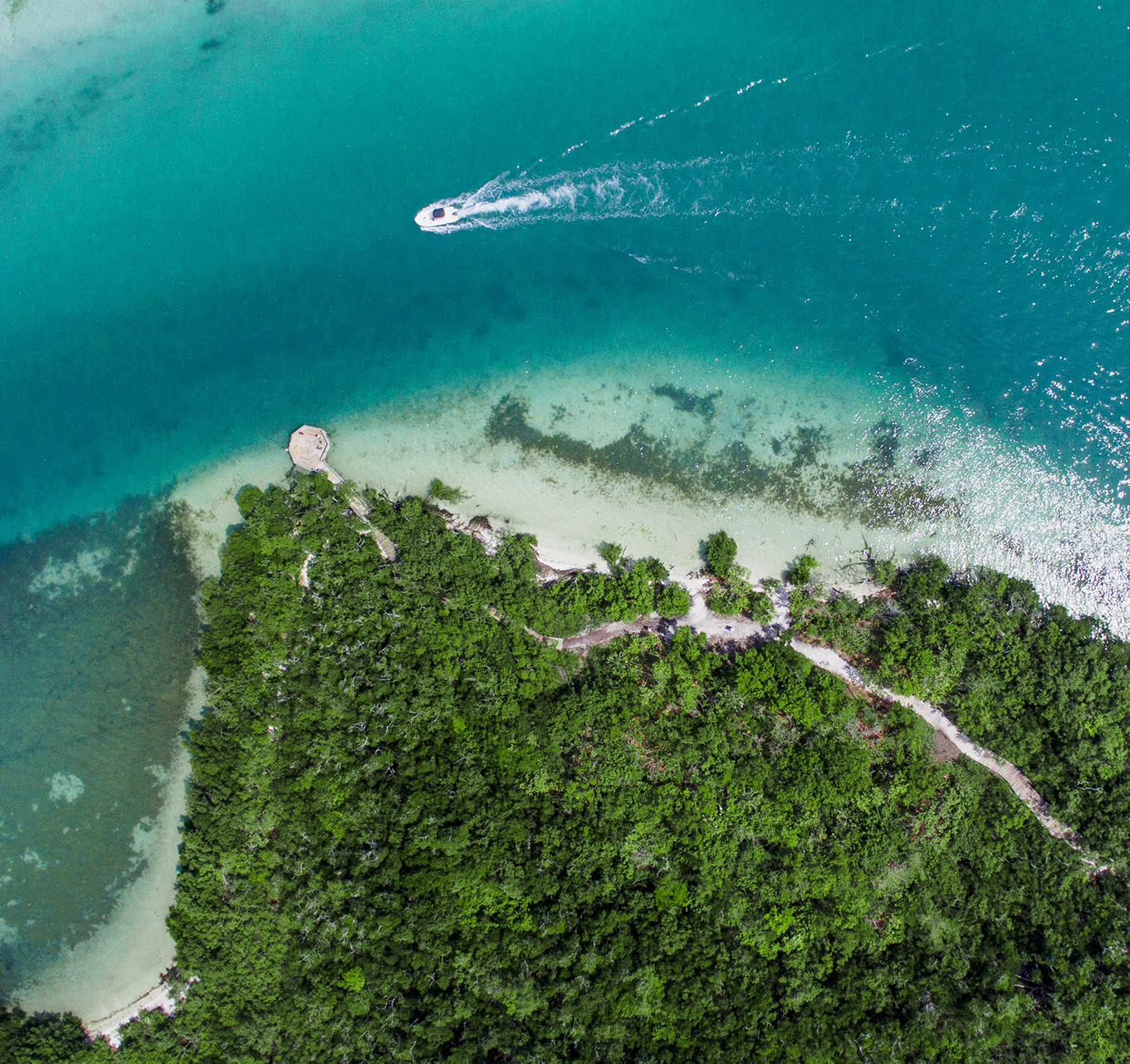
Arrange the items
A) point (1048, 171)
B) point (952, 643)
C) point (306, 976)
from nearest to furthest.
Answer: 1. point (306, 976)
2. point (952, 643)
3. point (1048, 171)

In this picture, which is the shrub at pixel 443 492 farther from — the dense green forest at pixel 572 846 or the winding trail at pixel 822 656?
the winding trail at pixel 822 656

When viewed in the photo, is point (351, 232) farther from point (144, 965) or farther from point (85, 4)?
point (144, 965)

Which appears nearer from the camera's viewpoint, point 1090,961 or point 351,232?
point 1090,961

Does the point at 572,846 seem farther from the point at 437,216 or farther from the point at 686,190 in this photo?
the point at 686,190

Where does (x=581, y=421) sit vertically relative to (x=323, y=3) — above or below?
below

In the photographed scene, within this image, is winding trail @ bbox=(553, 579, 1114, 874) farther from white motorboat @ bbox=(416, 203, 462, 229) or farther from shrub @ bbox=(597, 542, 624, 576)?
white motorboat @ bbox=(416, 203, 462, 229)

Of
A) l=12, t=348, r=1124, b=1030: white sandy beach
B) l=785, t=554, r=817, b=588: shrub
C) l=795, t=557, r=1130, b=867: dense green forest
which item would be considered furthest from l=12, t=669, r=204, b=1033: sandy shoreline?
l=795, t=557, r=1130, b=867: dense green forest

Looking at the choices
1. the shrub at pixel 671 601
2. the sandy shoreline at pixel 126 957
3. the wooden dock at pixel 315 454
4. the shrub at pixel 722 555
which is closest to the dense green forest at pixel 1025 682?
the shrub at pixel 722 555

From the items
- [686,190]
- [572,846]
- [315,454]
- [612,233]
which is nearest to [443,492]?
[315,454]

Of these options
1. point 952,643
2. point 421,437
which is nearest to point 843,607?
point 952,643
